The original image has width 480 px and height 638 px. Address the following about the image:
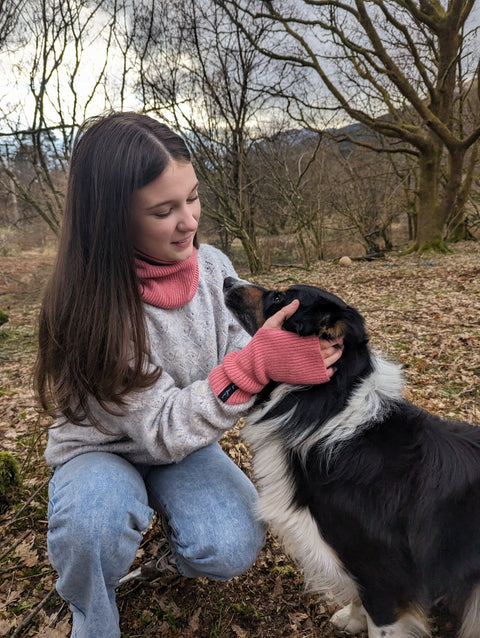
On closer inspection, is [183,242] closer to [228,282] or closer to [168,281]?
[168,281]

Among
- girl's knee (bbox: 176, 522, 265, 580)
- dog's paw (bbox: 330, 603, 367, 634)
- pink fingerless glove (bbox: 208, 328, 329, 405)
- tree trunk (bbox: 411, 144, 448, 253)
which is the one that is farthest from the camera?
tree trunk (bbox: 411, 144, 448, 253)

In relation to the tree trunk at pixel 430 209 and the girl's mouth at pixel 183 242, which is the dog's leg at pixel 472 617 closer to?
the girl's mouth at pixel 183 242

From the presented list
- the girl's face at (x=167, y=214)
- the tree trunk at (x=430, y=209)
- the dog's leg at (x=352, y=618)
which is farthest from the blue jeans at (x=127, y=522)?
the tree trunk at (x=430, y=209)

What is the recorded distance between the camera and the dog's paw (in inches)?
88.7

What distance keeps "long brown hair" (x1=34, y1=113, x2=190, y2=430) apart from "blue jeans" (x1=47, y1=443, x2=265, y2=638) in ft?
1.03

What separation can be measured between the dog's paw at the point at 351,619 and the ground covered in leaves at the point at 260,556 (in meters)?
0.05

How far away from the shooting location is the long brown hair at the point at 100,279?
186 cm

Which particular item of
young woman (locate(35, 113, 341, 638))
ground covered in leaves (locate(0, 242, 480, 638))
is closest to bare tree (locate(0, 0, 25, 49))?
ground covered in leaves (locate(0, 242, 480, 638))

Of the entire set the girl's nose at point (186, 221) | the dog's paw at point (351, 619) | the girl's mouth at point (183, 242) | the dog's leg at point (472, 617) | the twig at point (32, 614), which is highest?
the girl's nose at point (186, 221)

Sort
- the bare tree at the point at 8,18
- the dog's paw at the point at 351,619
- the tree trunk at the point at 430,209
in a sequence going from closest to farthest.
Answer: the dog's paw at the point at 351,619, the bare tree at the point at 8,18, the tree trunk at the point at 430,209

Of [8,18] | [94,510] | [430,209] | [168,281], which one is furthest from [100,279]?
[430,209]

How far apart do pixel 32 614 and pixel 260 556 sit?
1.30 metres

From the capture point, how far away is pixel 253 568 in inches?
103

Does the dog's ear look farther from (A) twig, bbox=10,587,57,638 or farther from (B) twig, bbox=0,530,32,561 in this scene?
(B) twig, bbox=0,530,32,561
